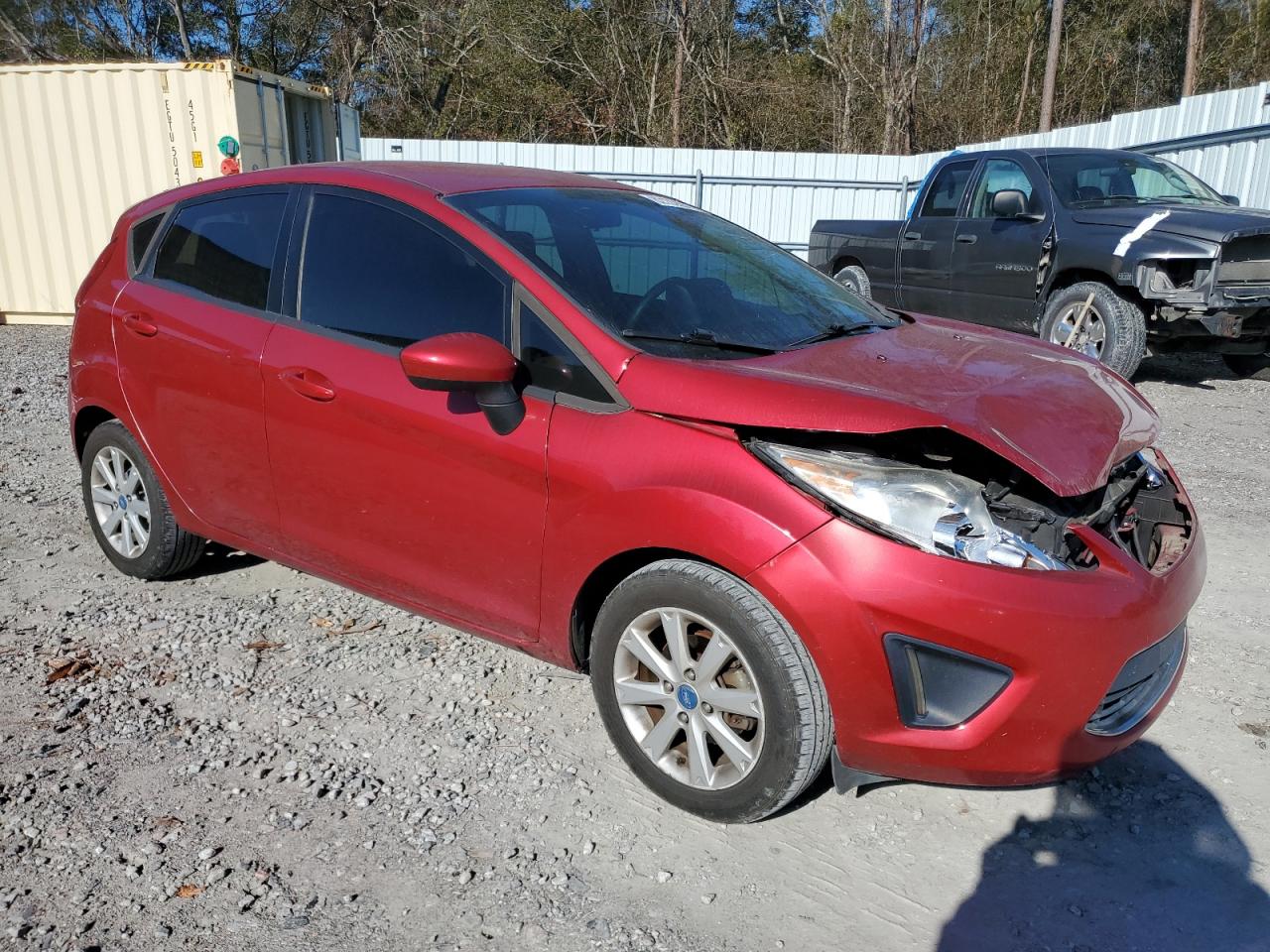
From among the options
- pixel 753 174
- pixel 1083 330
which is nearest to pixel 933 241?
pixel 1083 330

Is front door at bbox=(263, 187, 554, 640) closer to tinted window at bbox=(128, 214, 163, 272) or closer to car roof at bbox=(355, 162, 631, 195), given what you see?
car roof at bbox=(355, 162, 631, 195)

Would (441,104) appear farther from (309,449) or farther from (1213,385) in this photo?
(309,449)

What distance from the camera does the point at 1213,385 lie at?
882cm

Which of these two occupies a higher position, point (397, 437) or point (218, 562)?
point (397, 437)

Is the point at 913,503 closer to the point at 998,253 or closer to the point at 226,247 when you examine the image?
the point at 226,247

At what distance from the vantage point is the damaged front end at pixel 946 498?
93.4 inches

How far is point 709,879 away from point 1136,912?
1.02 m

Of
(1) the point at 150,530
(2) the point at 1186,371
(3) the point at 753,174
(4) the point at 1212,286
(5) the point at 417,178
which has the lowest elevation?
(2) the point at 1186,371

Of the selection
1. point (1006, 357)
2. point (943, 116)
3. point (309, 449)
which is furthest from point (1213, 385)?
point (943, 116)

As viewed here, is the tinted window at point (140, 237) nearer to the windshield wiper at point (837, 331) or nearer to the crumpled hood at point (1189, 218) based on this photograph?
the windshield wiper at point (837, 331)

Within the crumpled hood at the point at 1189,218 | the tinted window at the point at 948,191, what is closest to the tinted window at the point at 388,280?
the crumpled hood at the point at 1189,218

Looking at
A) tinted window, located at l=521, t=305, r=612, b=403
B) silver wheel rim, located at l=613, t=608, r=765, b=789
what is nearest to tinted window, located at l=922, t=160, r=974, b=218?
tinted window, located at l=521, t=305, r=612, b=403

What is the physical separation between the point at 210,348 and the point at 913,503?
8.36 feet

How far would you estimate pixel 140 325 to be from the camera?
3.89 m
